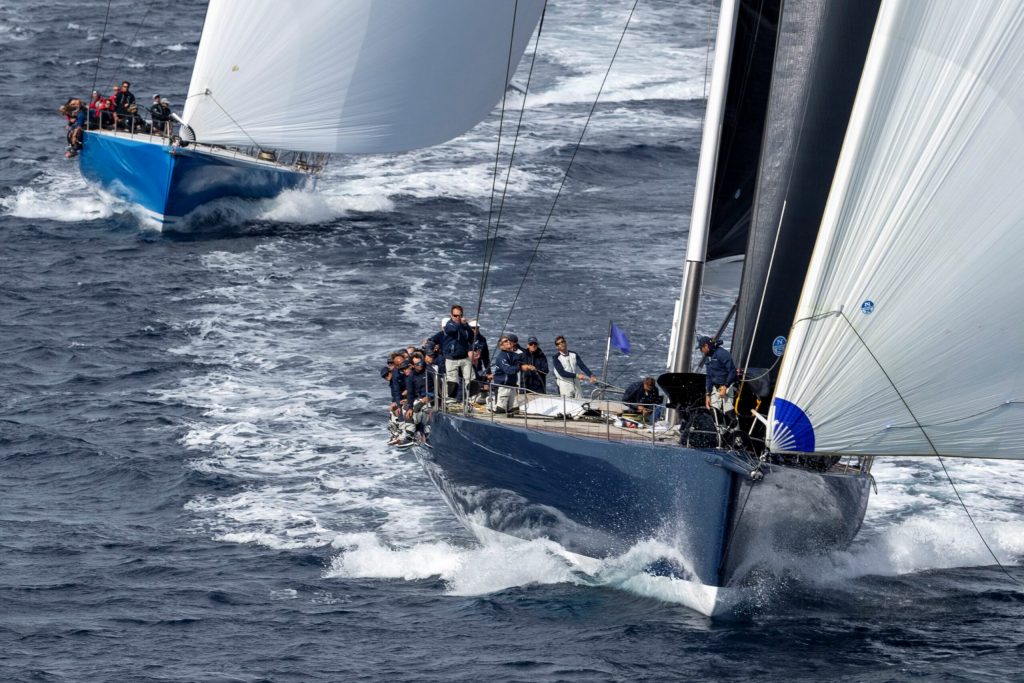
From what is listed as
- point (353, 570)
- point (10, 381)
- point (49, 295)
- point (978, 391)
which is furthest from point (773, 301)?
point (49, 295)

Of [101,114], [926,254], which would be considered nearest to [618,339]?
[926,254]

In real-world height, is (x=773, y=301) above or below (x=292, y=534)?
above

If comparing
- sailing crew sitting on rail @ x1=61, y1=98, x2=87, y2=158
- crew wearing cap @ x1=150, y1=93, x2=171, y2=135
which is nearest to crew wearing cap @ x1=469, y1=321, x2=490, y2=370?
crew wearing cap @ x1=150, y1=93, x2=171, y2=135

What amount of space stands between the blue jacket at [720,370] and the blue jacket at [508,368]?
12.8 ft

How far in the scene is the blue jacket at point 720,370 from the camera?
22.7 m

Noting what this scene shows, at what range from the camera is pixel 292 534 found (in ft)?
89.4

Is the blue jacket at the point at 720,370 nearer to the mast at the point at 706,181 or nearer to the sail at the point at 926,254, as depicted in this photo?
the mast at the point at 706,181

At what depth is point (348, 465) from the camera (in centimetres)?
3055

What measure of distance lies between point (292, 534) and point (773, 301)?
885 centimetres

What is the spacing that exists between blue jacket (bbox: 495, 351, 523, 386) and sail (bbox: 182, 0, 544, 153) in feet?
33.0

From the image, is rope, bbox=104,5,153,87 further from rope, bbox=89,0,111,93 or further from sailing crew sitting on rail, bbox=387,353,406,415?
sailing crew sitting on rail, bbox=387,353,406,415

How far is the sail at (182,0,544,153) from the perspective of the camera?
36844 mm

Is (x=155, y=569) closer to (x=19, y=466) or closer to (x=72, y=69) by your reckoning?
(x=19, y=466)

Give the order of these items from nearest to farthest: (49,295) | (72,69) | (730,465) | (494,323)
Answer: (730,465), (494,323), (49,295), (72,69)
